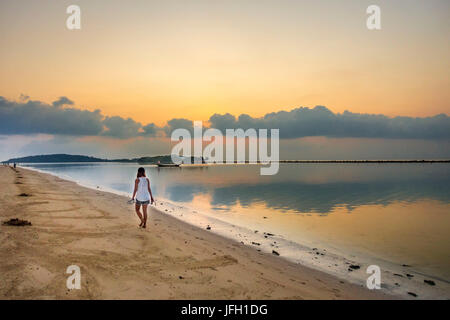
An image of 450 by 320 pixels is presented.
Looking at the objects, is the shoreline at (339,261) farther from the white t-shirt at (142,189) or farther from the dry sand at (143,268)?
the white t-shirt at (142,189)

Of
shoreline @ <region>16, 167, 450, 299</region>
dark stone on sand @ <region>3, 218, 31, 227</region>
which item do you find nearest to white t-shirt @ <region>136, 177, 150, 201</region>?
shoreline @ <region>16, 167, 450, 299</region>

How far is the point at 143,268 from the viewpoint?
27.7 feet

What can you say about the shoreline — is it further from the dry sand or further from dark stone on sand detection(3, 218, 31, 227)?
dark stone on sand detection(3, 218, 31, 227)

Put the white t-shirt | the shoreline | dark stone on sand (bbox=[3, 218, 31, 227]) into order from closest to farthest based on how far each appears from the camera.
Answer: the shoreline
dark stone on sand (bbox=[3, 218, 31, 227])
the white t-shirt

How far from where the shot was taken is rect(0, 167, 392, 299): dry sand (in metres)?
6.96

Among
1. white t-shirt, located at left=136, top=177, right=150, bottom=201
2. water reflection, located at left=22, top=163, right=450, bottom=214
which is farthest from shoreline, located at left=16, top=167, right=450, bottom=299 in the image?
water reflection, located at left=22, top=163, right=450, bottom=214

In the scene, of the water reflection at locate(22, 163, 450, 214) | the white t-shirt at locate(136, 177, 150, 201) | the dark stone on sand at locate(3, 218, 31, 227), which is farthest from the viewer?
the water reflection at locate(22, 163, 450, 214)

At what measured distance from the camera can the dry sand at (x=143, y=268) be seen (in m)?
6.96

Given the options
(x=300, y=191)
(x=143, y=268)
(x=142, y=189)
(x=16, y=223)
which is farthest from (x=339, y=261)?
(x=300, y=191)

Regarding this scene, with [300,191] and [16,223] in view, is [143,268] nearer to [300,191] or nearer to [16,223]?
[16,223]

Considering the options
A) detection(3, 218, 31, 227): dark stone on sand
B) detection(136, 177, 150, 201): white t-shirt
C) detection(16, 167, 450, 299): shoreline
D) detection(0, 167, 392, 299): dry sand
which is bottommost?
detection(16, 167, 450, 299): shoreline

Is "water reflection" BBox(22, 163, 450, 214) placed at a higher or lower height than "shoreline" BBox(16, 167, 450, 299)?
lower

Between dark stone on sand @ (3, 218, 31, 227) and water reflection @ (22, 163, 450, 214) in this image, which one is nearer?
dark stone on sand @ (3, 218, 31, 227)
